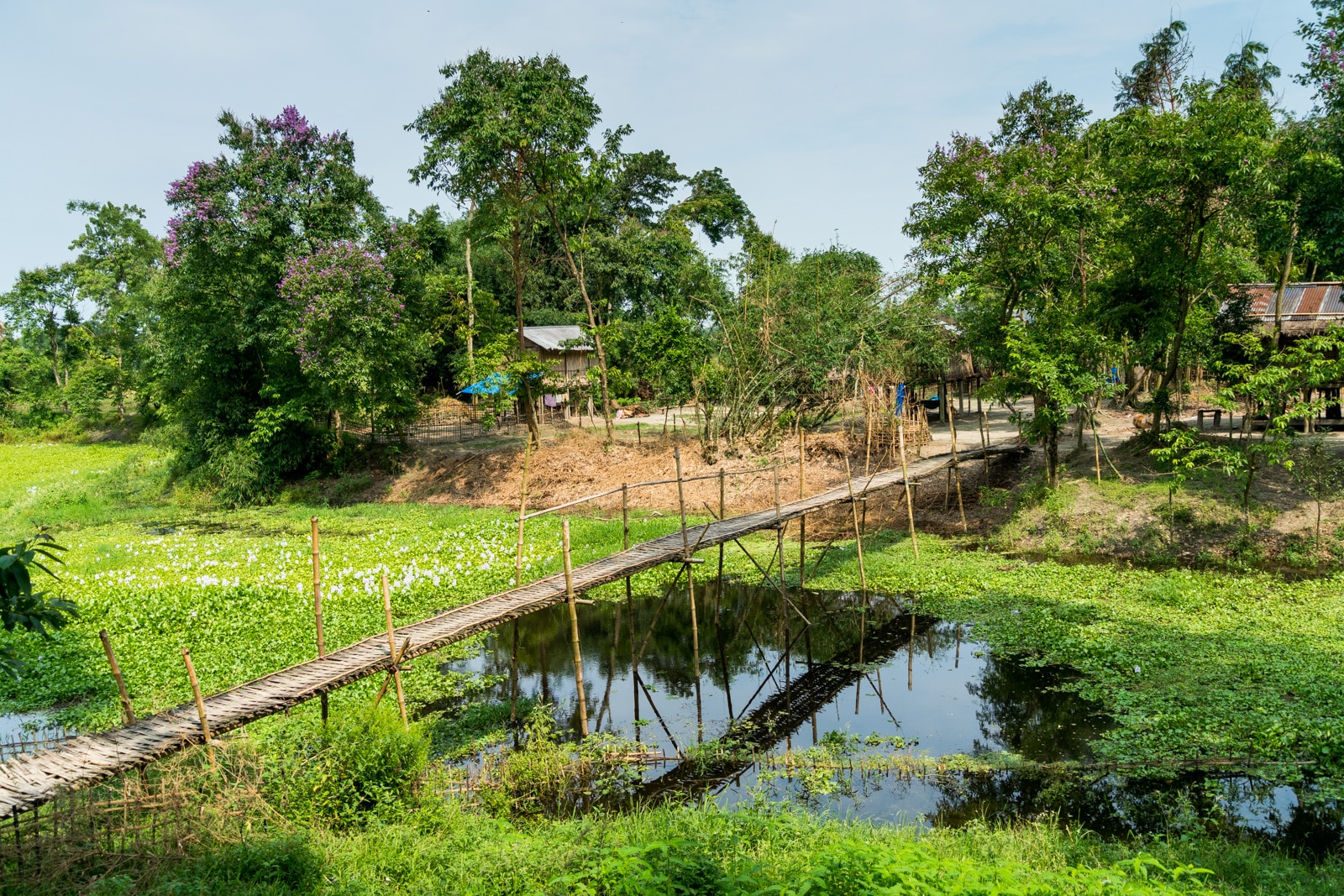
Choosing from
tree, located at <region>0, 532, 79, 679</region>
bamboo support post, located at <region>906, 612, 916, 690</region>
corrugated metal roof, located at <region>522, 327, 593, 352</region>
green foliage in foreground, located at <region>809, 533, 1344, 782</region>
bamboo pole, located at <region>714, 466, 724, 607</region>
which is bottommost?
bamboo support post, located at <region>906, 612, 916, 690</region>

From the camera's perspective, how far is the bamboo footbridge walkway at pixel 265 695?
22.1 feet

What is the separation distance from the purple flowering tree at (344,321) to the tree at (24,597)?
20901mm

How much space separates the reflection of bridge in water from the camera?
9.48 metres

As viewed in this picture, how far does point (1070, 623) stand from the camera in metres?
13.4

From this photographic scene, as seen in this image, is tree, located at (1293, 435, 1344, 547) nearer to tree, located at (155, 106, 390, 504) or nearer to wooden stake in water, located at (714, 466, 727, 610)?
wooden stake in water, located at (714, 466, 727, 610)

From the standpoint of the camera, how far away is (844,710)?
11.6 metres

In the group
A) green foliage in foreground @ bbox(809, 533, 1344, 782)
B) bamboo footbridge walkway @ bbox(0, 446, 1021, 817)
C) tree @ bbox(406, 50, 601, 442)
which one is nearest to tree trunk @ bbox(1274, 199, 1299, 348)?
green foliage in foreground @ bbox(809, 533, 1344, 782)

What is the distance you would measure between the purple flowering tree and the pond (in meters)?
12.4

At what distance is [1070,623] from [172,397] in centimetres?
2762

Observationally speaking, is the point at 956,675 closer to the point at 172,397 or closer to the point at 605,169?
the point at 605,169

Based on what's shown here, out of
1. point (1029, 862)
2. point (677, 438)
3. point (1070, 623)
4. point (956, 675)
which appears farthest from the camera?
point (677, 438)

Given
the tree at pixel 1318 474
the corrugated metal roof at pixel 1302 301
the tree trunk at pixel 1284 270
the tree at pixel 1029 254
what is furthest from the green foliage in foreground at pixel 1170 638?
the corrugated metal roof at pixel 1302 301

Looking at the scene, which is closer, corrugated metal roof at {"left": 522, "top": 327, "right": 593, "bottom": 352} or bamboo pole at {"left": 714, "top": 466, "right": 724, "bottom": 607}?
bamboo pole at {"left": 714, "top": 466, "right": 724, "bottom": 607}

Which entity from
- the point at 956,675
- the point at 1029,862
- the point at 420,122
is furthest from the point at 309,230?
the point at 1029,862
